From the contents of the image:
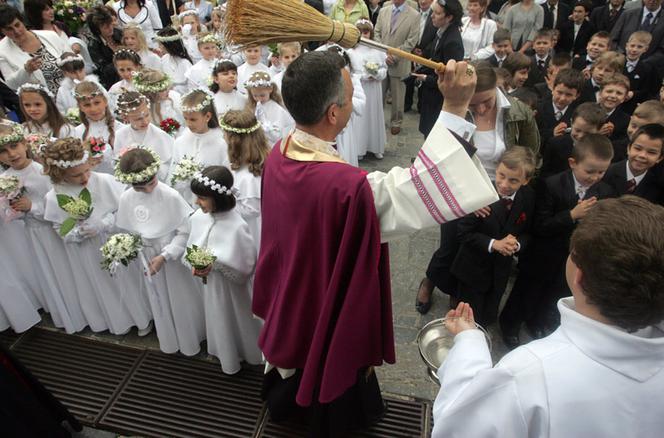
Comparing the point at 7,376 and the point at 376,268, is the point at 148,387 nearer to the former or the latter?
the point at 7,376

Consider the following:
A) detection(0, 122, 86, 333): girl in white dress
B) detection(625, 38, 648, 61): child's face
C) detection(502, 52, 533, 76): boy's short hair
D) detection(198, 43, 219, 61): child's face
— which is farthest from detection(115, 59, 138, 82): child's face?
detection(625, 38, 648, 61): child's face

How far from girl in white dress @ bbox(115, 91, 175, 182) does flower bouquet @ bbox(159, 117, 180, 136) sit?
1.16 ft

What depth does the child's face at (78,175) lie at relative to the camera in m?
3.93

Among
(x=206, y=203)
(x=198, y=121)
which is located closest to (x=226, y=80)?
(x=198, y=121)

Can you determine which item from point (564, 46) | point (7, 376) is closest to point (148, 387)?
point (7, 376)

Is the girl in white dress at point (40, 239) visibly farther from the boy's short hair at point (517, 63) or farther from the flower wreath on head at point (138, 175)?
the boy's short hair at point (517, 63)

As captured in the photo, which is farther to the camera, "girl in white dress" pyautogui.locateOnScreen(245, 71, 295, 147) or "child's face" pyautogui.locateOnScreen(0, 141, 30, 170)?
"girl in white dress" pyautogui.locateOnScreen(245, 71, 295, 147)

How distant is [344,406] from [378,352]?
2.36 feet

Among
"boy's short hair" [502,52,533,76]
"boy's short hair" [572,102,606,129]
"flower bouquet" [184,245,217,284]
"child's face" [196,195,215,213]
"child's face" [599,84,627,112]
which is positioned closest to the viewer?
"flower bouquet" [184,245,217,284]

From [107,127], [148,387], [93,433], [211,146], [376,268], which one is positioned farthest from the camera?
[107,127]

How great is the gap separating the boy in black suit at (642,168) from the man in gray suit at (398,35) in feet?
16.1

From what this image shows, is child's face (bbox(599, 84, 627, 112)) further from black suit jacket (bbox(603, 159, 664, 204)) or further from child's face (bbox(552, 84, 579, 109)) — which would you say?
black suit jacket (bbox(603, 159, 664, 204))

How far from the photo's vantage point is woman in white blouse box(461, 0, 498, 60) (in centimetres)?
805

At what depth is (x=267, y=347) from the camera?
2830 millimetres
